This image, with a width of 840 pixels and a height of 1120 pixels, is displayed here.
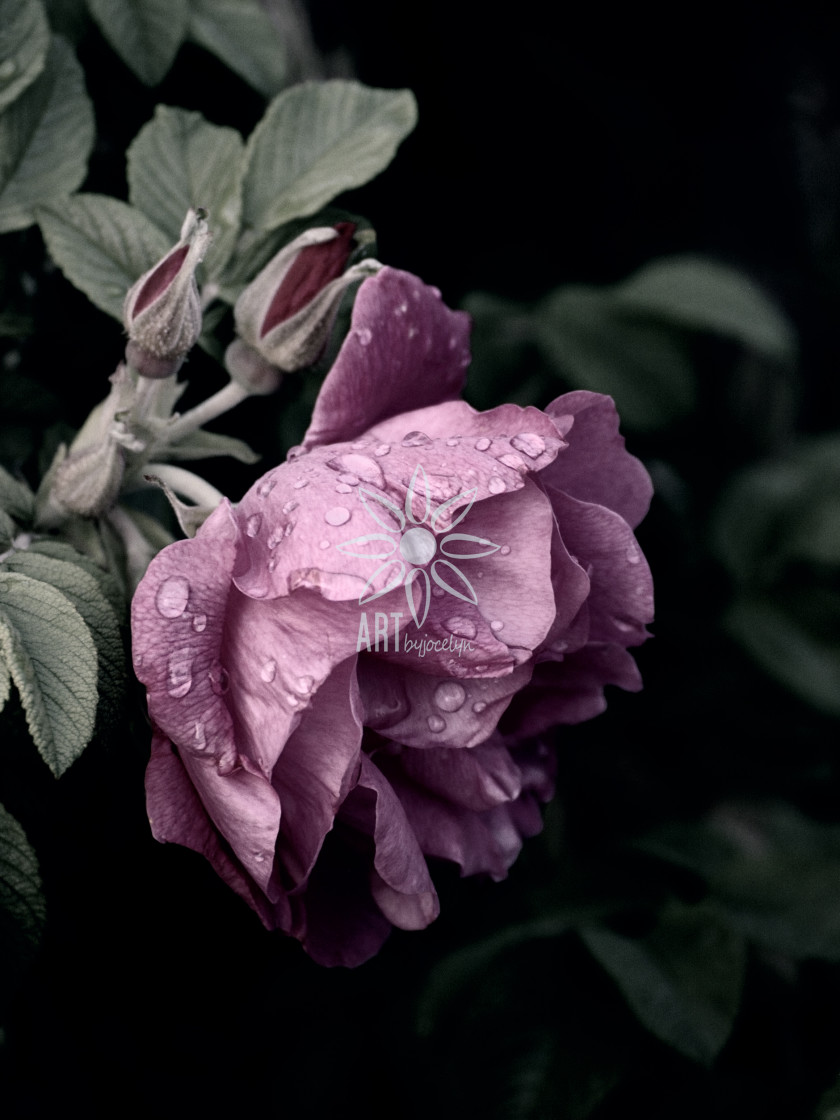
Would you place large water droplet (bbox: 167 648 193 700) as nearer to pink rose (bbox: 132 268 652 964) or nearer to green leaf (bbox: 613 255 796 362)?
pink rose (bbox: 132 268 652 964)

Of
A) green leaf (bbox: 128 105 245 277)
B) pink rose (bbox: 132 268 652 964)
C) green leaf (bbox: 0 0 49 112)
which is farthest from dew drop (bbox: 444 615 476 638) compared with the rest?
green leaf (bbox: 0 0 49 112)

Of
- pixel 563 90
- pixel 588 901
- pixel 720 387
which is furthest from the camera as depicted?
pixel 720 387

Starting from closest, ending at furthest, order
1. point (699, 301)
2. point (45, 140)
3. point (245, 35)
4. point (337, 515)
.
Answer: point (337, 515)
point (45, 140)
point (245, 35)
point (699, 301)

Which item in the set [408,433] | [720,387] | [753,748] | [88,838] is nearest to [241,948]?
[88,838]

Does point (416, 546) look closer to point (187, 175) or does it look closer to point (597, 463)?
point (597, 463)

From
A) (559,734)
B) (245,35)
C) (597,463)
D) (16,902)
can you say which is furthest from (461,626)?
(559,734)

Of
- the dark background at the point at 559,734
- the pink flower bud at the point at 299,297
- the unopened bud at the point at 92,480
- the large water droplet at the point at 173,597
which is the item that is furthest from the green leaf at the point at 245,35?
the large water droplet at the point at 173,597

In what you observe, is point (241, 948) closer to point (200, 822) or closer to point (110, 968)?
point (110, 968)
